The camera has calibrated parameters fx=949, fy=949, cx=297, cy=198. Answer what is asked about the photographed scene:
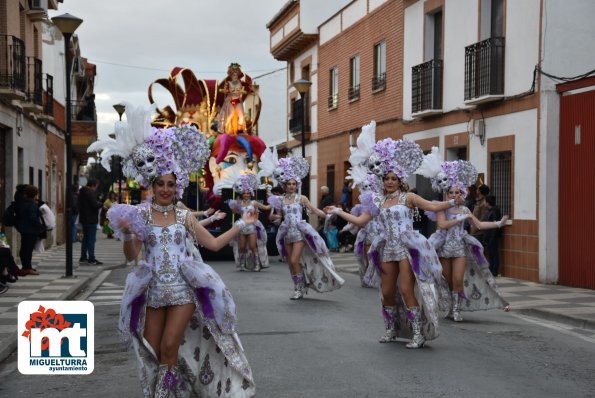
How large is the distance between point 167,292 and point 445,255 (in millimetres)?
5859

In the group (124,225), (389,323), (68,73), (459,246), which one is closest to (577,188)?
(459,246)

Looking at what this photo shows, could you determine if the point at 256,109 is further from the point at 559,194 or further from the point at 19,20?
the point at 559,194

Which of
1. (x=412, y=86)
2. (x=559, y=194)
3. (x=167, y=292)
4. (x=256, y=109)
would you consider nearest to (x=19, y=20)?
(x=256, y=109)

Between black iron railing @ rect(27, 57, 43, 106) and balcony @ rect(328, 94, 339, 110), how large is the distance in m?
10.7

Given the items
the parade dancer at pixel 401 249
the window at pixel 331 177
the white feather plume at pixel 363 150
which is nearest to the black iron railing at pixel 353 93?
the window at pixel 331 177

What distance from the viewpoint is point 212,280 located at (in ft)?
22.1

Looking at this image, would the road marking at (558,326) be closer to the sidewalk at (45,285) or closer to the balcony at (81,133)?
the sidewalk at (45,285)

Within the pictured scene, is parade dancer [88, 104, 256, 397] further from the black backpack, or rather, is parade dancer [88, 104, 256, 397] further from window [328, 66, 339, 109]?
window [328, 66, 339, 109]

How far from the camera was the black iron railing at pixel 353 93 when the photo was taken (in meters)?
30.3

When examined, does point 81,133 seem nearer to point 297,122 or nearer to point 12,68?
point 297,122

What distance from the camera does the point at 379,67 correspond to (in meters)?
28.3

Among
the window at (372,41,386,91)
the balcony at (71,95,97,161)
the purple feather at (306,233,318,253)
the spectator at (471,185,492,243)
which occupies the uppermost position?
the window at (372,41,386,91)

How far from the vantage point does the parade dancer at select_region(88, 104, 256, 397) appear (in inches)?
262

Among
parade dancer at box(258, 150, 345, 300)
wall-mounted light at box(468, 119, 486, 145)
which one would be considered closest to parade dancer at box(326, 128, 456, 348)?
parade dancer at box(258, 150, 345, 300)
